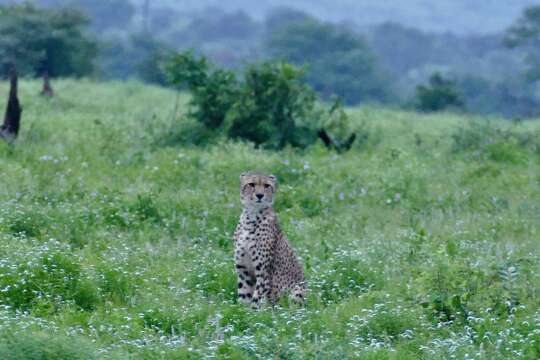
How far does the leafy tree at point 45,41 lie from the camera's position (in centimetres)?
2368

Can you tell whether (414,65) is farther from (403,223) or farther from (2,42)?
(403,223)

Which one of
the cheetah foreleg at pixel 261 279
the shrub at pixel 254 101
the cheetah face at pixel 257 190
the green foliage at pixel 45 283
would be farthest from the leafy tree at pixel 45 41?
the cheetah foreleg at pixel 261 279

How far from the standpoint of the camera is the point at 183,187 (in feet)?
38.7

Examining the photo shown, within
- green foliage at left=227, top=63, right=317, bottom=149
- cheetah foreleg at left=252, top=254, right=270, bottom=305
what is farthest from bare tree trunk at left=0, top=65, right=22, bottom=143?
cheetah foreleg at left=252, top=254, right=270, bottom=305

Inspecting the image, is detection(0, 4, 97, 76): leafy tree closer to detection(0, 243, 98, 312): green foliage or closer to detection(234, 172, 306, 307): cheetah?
detection(0, 243, 98, 312): green foliage

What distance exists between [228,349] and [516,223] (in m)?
5.12

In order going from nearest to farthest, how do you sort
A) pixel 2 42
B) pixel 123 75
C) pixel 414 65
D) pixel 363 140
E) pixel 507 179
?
pixel 507 179 → pixel 363 140 → pixel 2 42 → pixel 123 75 → pixel 414 65

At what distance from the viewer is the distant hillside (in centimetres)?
12400

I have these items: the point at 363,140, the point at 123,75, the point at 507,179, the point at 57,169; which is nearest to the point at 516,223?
the point at 507,179

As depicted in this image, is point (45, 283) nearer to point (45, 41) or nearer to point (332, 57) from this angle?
point (45, 41)

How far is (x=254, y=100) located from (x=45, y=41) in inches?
516

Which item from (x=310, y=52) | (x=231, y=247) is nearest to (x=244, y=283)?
(x=231, y=247)

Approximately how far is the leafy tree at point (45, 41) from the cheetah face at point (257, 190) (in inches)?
577

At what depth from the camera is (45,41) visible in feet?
91.1
